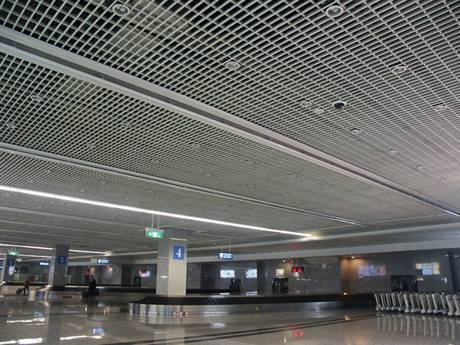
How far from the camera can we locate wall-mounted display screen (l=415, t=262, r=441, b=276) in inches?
1034

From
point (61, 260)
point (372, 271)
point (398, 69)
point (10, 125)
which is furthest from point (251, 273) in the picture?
point (398, 69)

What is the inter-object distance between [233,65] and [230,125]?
2107 mm

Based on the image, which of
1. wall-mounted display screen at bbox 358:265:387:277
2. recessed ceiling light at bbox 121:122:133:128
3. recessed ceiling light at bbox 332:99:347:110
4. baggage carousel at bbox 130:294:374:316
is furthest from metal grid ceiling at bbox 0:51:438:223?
wall-mounted display screen at bbox 358:265:387:277

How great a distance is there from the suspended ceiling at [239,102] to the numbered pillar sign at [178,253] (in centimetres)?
782

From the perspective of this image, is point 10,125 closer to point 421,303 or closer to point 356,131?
point 356,131

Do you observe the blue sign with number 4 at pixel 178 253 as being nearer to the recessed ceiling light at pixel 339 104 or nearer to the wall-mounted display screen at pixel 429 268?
the recessed ceiling light at pixel 339 104

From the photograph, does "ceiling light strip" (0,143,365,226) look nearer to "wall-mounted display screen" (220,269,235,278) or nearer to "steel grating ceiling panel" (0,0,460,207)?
"steel grating ceiling panel" (0,0,460,207)

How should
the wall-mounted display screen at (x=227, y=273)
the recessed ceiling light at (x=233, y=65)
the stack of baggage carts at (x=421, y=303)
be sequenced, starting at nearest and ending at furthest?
the recessed ceiling light at (x=233, y=65)
the stack of baggage carts at (x=421, y=303)
the wall-mounted display screen at (x=227, y=273)

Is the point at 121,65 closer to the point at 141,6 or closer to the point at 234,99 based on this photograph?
the point at 141,6

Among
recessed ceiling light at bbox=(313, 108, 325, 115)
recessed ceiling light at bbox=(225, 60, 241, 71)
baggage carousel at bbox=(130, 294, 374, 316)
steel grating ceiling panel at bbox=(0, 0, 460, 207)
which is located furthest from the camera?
baggage carousel at bbox=(130, 294, 374, 316)

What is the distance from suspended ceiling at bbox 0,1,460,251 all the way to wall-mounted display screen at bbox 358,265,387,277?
16876 millimetres

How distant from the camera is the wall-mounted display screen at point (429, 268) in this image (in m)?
26.3

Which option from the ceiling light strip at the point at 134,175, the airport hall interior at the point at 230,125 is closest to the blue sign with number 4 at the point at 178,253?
the airport hall interior at the point at 230,125

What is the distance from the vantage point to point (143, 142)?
8.55m
